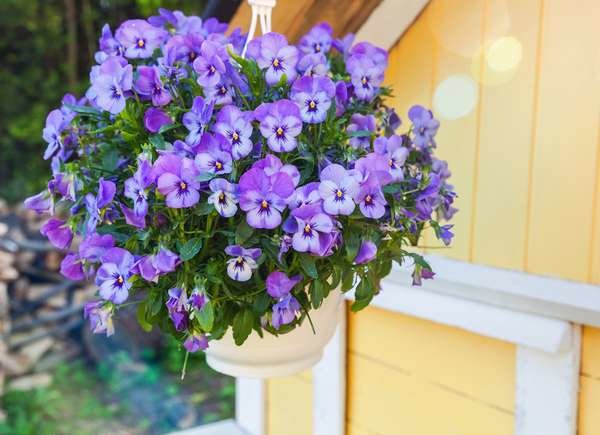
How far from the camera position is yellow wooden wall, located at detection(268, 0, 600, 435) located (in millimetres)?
1133

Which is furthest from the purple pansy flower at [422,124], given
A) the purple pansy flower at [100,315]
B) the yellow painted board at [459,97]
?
the purple pansy flower at [100,315]

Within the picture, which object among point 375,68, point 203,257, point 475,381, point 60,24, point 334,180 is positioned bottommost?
point 475,381

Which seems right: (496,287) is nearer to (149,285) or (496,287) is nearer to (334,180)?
(334,180)

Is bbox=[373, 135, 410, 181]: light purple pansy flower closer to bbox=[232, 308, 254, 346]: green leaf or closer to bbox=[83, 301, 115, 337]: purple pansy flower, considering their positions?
bbox=[232, 308, 254, 346]: green leaf

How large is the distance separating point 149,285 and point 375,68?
45cm

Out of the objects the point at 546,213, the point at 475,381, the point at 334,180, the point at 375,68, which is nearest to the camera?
the point at 334,180

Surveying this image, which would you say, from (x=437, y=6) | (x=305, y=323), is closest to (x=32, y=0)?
(x=437, y=6)

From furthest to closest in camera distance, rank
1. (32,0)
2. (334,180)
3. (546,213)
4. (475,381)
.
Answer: (32,0), (475,381), (546,213), (334,180)

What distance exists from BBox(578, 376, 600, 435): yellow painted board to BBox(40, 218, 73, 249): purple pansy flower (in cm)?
87

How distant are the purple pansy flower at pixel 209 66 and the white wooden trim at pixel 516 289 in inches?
25.6

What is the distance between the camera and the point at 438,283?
1332 millimetres

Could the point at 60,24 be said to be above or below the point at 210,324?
above

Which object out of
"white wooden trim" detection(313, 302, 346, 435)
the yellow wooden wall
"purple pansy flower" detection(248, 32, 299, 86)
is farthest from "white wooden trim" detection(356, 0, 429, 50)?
"white wooden trim" detection(313, 302, 346, 435)

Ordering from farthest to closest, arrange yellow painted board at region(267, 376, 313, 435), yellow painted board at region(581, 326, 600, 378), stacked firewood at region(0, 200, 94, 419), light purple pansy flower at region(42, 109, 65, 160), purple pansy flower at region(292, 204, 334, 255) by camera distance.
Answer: stacked firewood at region(0, 200, 94, 419) < yellow painted board at region(267, 376, 313, 435) < yellow painted board at region(581, 326, 600, 378) < light purple pansy flower at region(42, 109, 65, 160) < purple pansy flower at region(292, 204, 334, 255)
